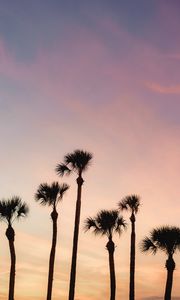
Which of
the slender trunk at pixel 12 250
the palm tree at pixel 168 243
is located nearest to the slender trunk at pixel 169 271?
the palm tree at pixel 168 243

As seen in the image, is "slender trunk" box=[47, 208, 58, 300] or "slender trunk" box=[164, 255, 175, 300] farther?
"slender trunk" box=[47, 208, 58, 300]

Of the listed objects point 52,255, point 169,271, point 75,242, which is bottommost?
point 169,271

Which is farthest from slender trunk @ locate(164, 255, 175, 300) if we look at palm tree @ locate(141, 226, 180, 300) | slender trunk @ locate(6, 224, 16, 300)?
slender trunk @ locate(6, 224, 16, 300)

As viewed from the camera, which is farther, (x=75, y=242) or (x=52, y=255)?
(x=52, y=255)

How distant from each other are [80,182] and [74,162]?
86.8 inches

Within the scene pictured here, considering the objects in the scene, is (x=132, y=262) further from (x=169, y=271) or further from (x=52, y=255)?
(x=52, y=255)

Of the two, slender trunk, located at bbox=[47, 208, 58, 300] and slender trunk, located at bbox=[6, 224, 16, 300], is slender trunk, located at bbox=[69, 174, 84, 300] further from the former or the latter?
slender trunk, located at bbox=[6, 224, 16, 300]

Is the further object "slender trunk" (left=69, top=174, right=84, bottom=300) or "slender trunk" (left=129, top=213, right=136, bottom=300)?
"slender trunk" (left=129, top=213, right=136, bottom=300)

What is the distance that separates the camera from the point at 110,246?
55.2 m

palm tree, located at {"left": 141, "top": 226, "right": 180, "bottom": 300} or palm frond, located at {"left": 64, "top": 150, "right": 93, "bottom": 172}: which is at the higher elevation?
palm frond, located at {"left": 64, "top": 150, "right": 93, "bottom": 172}

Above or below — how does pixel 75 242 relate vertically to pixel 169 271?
above

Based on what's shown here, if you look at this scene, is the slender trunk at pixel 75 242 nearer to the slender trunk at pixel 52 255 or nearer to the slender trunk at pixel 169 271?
the slender trunk at pixel 52 255

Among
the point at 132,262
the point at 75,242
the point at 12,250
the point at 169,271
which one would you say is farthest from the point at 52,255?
the point at 169,271

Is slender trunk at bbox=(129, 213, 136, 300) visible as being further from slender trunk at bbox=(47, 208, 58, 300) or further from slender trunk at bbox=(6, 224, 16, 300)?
slender trunk at bbox=(6, 224, 16, 300)
